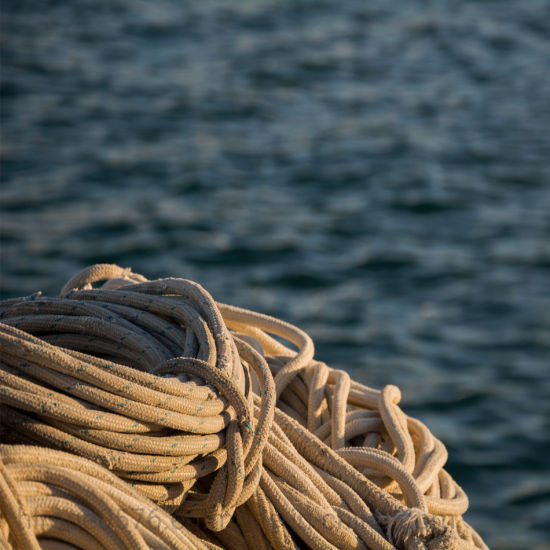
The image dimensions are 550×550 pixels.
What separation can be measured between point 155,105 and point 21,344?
20.3 feet

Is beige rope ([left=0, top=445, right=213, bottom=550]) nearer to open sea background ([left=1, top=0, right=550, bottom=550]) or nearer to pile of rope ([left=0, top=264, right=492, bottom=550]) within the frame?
pile of rope ([left=0, top=264, right=492, bottom=550])

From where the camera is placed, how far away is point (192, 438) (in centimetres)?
150

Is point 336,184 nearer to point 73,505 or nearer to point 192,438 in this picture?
point 192,438

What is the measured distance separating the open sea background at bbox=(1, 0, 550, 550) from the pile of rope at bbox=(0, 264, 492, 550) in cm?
205

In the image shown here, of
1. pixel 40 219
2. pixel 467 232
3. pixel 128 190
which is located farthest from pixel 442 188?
pixel 40 219

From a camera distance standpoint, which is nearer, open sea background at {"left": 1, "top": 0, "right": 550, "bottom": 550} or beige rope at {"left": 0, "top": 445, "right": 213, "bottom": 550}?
beige rope at {"left": 0, "top": 445, "right": 213, "bottom": 550}

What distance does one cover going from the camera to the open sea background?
4695 mm

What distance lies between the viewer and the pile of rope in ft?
4.56

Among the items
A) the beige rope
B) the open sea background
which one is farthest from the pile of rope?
the open sea background

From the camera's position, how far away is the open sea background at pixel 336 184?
15.4ft

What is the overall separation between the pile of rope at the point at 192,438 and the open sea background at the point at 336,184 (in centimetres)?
205

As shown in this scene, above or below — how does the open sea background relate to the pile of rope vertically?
below

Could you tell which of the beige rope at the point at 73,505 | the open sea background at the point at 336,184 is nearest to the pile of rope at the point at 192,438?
the beige rope at the point at 73,505

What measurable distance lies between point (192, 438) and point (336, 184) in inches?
194
